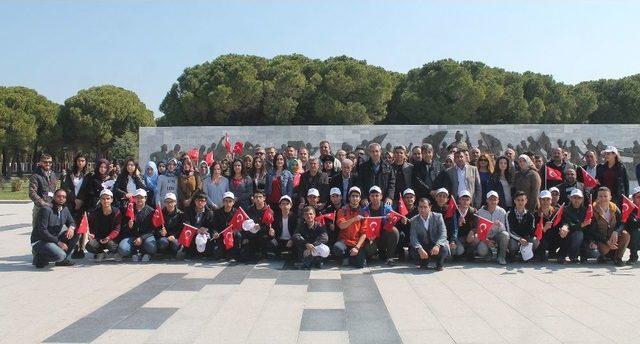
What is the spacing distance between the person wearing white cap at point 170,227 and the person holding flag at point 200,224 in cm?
13

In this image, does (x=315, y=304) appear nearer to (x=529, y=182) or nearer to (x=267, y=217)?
(x=267, y=217)

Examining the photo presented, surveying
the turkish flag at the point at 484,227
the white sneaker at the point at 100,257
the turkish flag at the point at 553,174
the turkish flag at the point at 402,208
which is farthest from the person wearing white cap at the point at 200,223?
the turkish flag at the point at 553,174

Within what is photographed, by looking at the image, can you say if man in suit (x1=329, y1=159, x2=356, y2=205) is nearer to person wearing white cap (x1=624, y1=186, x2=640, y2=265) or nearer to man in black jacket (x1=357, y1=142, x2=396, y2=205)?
man in black jacket (x1=357, y1=142, x2=396, y2=205)

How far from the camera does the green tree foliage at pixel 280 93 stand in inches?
1396

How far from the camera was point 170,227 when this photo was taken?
8.44m

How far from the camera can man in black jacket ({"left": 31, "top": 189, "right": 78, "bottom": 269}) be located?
7.62 m

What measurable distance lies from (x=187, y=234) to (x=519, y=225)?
485 cm

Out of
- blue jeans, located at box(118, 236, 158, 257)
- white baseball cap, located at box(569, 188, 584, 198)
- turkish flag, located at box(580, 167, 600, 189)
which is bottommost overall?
blue jeans, located at box(118, 236, 158, 257)

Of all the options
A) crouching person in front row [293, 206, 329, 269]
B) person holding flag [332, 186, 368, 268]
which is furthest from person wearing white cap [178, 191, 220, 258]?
person holding flag [332, 186, 368, 268]

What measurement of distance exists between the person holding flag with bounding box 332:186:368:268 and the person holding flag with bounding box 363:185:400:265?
0.40ft

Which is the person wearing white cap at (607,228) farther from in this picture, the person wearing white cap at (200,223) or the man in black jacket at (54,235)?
the man in black jacket at (54,235)

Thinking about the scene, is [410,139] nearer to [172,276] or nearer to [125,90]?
[172,276]

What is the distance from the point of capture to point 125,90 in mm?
50688

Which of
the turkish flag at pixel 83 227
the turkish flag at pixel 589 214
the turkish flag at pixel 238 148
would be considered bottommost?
the turkish flag at pixel 83 227
